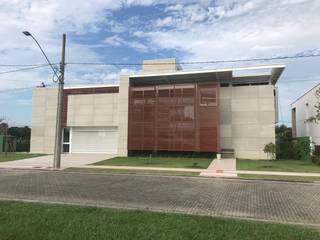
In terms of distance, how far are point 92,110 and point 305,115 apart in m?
23.9

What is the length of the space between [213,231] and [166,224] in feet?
3.52

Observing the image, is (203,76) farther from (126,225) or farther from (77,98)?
(126,225)

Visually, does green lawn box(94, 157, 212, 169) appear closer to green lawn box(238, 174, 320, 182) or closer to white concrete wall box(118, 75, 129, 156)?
green lawn box(238, 174, 320, 182)

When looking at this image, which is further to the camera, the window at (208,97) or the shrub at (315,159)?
the window at (208,97)

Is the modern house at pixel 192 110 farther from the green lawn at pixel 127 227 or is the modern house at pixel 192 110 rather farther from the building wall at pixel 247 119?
the green lawn at pixel 127 227

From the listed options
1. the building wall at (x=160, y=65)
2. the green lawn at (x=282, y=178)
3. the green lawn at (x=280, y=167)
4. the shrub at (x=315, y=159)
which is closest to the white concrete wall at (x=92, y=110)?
the building wall at (x=160, y=65)

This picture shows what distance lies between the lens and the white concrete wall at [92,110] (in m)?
40.0

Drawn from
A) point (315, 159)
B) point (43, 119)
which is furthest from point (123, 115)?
point (315, 159)

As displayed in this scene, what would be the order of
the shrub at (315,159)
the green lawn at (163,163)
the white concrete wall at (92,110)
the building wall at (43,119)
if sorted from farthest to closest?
the building wall at (43,119)
the white concrete wall at (92,110)
the shrub at (315,159)
the green lawn at (163,163)

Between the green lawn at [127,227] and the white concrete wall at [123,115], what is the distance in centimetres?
2742

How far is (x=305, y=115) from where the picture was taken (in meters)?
40.9

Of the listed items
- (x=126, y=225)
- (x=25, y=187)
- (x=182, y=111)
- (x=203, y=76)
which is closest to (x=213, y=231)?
(x=126, y=225)

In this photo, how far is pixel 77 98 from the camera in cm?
4150

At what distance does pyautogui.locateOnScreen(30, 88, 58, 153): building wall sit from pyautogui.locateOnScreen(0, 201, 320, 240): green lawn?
34.9 metres
